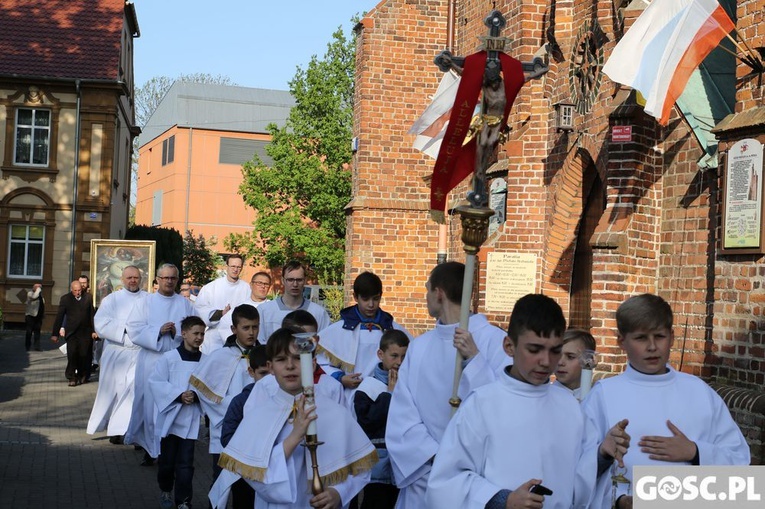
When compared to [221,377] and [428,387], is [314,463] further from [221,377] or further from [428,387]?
[221,377]

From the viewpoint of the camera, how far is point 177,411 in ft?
32.6

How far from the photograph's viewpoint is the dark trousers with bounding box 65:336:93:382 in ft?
70.3

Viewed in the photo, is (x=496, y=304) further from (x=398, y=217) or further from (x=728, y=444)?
(x=728, y=444)

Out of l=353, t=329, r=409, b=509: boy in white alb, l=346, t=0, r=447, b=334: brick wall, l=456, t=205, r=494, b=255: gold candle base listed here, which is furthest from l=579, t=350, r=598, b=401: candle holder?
l=346, t=0, r=447, b=334: brick wall

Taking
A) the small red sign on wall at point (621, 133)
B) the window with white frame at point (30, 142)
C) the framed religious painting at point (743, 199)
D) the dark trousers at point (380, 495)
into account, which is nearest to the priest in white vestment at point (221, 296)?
the small red sign on wall at point (621, 133)

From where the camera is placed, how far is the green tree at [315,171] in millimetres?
49938

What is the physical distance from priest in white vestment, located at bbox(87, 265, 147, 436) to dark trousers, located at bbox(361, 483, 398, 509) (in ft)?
24.2

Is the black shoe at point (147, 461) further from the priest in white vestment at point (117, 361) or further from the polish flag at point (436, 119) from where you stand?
the polish flag at point (436, 119)

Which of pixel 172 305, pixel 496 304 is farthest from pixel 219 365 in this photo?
pixel 496 304

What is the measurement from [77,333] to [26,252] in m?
18.8

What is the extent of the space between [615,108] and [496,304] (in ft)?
12.0

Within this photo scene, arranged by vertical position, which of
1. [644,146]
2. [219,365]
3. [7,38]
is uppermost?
[7,38]

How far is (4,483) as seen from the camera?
1105 cm

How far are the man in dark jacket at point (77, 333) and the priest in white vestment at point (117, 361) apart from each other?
6611mm
